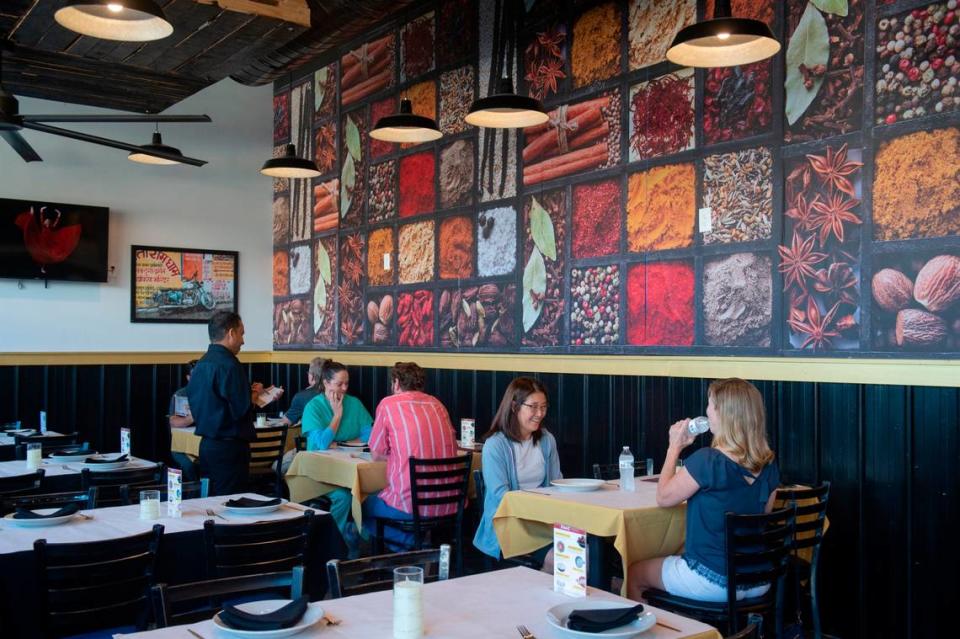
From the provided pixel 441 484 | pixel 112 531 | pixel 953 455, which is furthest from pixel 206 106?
pixel 953 455

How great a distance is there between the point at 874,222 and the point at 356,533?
368 centimetres

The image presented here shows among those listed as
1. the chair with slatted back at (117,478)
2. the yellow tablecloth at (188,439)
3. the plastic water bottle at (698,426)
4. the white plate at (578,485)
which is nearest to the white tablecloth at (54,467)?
the chair with slatted back at (117,478)

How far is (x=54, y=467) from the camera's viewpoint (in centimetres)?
545

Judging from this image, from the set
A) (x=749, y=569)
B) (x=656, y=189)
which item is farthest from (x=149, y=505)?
(x=656, y=189)

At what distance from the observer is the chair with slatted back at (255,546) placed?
3.40 meters

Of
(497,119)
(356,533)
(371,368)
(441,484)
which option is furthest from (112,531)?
(371,368)

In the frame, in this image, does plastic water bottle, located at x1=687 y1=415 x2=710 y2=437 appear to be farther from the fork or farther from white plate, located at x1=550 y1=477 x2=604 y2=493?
the fork

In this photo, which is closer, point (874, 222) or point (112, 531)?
point (112, 531)

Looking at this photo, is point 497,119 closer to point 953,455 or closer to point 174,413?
point 953,455

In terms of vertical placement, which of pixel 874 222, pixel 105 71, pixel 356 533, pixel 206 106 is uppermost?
pixel 206 106

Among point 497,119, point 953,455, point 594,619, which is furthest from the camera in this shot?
point 497,119

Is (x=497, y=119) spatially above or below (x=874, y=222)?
above

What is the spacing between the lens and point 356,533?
19.5ft

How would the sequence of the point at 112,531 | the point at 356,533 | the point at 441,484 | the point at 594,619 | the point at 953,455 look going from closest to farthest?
the point at 594,619 → the point at 112,531 → the point at 953,455 → the point at 441,484 → the point at 356,533
